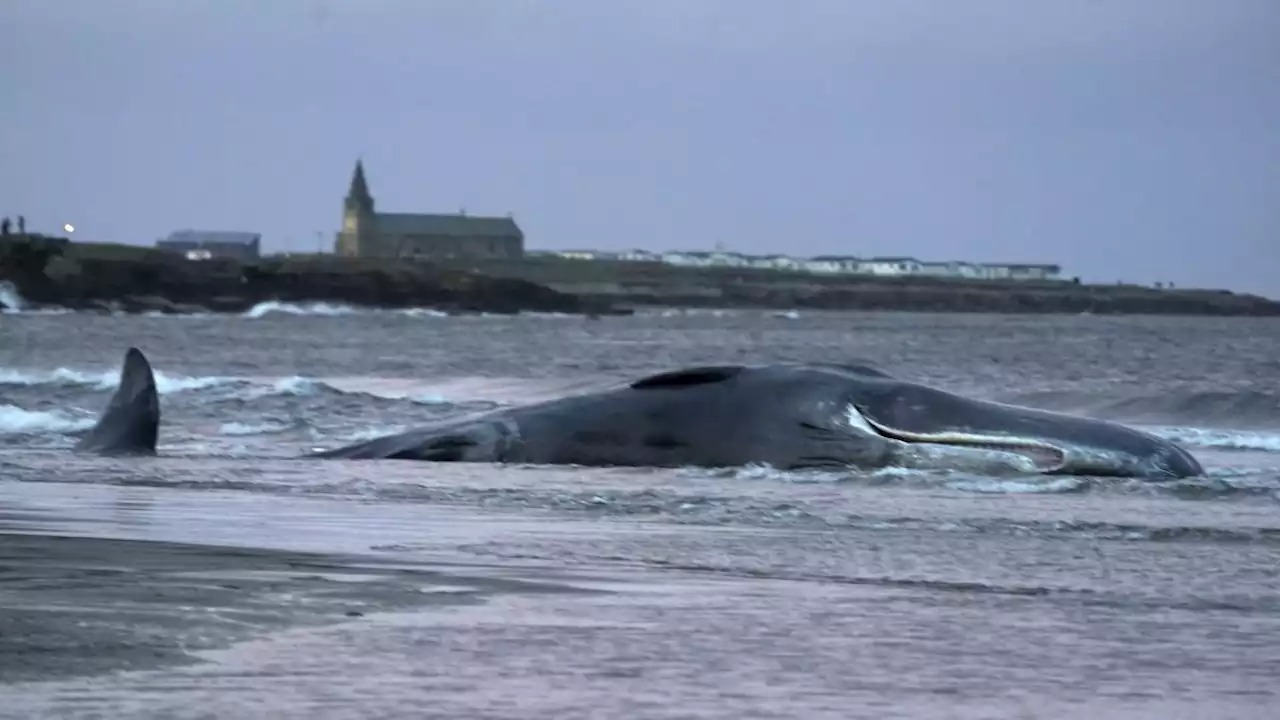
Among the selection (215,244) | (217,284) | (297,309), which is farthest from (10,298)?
(215,244)

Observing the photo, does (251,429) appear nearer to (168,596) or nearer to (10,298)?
(168,596)

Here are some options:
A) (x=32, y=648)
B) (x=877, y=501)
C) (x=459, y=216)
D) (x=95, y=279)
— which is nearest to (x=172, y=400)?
(x=877, y=501)

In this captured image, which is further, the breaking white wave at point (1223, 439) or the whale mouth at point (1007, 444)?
the breaking white wave at point (1223, 439)

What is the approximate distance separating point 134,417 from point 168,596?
7.60 meters

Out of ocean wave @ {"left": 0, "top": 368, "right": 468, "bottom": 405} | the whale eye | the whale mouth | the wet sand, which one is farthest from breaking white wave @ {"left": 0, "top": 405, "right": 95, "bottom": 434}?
the wet sand

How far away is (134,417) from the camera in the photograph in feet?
46.4

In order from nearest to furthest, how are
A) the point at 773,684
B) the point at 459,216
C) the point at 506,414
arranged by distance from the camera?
the point at 773,684
the point at 506,414
the point at 459,216

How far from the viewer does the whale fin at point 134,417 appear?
1405 cm

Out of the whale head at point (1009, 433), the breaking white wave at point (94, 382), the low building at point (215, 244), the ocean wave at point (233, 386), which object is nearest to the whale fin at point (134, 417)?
the whale head at point (1009, 433)

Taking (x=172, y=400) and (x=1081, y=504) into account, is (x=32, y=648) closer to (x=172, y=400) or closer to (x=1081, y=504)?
(x=1081, y=504)

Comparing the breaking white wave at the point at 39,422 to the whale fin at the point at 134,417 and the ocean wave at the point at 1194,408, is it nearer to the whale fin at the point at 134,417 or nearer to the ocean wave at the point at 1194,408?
the whale fin at the point at 134,417

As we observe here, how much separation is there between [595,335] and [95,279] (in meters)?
44.0

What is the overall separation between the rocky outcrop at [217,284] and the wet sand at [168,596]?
9720 cm

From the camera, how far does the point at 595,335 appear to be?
7481 centimetres
